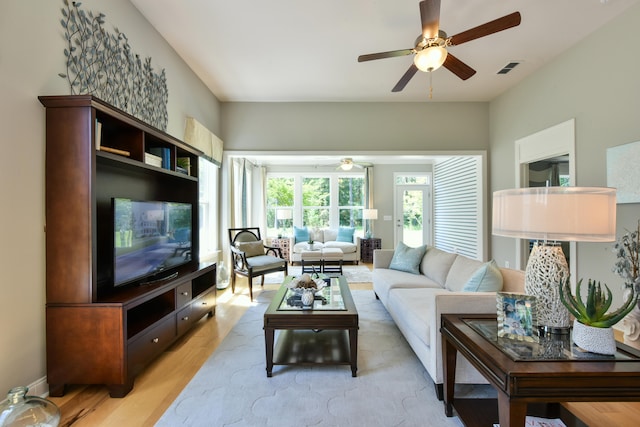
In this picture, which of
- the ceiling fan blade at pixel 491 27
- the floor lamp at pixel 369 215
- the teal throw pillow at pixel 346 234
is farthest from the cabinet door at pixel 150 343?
the floor lamp at pixel 369 215

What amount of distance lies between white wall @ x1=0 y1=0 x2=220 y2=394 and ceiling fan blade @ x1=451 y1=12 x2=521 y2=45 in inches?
110

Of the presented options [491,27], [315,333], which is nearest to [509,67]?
[491,27]

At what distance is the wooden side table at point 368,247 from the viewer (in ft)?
21.8

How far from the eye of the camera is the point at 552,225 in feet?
3.83

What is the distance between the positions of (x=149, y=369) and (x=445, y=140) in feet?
16.3

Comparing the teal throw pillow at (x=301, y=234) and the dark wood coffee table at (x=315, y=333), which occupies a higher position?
the teal throw pillow at (x=301, y=234)

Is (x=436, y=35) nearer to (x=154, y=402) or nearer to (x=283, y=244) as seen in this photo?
(x=154, y=402)

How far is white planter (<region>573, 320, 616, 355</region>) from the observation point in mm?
1094

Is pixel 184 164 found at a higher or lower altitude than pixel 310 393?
higher

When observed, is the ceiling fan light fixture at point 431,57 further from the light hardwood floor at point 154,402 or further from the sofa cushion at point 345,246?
the sofa cushion at point 345,246

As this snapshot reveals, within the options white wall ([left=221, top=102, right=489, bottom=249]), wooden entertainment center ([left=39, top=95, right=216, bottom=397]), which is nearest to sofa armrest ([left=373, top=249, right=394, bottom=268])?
white wall ([left=221, top=102, right=489, bottom=249])

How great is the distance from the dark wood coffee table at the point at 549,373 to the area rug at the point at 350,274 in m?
3.63

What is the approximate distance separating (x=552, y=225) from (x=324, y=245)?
5.41 metres

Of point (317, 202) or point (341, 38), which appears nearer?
point (341, 38)
